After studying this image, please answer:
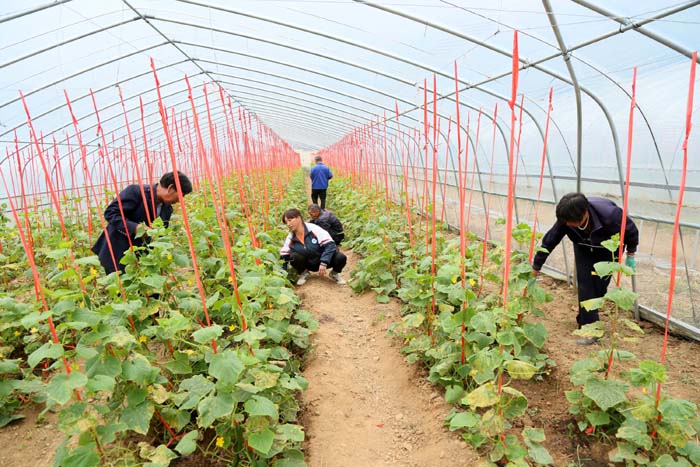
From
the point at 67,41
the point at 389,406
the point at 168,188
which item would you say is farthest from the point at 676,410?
the point at 67,41

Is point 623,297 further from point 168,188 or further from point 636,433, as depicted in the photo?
point 168,188

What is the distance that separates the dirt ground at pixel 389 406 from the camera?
2.66m

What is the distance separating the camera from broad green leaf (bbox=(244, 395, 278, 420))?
211cm

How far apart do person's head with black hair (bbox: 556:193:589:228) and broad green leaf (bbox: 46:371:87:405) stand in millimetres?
3334

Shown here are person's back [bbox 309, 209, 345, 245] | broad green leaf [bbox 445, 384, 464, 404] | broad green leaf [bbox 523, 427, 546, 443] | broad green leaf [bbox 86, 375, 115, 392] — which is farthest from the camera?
person's back [bbox 309, 209, 345, 245]

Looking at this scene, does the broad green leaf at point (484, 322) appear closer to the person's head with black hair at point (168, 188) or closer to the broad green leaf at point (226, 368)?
the broad green leaf at point (226, 368)

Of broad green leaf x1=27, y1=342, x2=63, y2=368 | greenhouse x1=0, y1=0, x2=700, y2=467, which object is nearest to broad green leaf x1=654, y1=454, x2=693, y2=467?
greenhouse x1=0, y1=0, x2=700, y2=467

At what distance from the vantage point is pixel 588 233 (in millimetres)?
3646

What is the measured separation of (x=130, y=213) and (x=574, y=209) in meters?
3.89

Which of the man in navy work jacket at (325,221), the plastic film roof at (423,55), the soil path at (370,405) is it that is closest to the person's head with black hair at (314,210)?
the man in navy work jacket at (325,221)

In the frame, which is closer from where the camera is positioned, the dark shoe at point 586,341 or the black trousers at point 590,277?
the black trousers at point 590,277

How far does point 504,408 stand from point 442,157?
31.7 ft

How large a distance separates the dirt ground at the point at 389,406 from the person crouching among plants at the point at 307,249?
4.27 feet

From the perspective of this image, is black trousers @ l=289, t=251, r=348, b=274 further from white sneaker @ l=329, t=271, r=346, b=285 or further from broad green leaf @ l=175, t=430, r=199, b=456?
broad green leaf @ l=175, t=430, r=199, b=456
